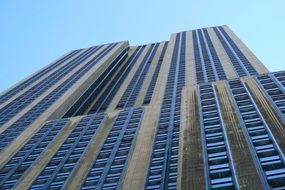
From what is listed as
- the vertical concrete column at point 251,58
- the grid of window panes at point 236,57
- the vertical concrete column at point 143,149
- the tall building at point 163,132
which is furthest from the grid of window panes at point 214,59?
the vertical concrete column at point 143,149

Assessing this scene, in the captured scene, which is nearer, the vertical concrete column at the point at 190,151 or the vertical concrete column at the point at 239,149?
the vertical concrete column at the point at 239,149

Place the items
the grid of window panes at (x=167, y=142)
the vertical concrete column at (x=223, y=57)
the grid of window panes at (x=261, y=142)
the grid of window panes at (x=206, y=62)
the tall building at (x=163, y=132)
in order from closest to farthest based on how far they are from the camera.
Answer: the grid of window panes at (x=261, y=142) < the tall building at (x=163, y=132) < the grid of window panes at (x=167, y=142) < the vertical concrete column at (x=223, y=57) < the grid of window panes at (x=206, y=62)

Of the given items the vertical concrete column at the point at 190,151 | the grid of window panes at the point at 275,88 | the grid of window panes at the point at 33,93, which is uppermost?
the grid of window panes at the point at 33,93

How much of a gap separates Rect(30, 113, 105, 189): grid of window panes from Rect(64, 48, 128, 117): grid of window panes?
30471 mm

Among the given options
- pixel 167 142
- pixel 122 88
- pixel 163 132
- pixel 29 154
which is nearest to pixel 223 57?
pixel 122 88

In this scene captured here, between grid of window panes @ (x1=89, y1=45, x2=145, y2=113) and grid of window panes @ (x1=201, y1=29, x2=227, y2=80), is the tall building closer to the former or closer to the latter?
grid of window panes @ (x1=201, y1=29, x2=227, y2=80)

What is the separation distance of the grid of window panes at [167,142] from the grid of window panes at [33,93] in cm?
3824

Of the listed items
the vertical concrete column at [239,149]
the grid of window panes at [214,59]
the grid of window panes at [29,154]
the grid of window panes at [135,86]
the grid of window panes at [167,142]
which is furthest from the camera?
the grid of window panes at [135,86]

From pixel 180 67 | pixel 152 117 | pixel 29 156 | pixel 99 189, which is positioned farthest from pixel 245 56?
pixel 99 189

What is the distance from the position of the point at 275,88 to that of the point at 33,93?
8122cm

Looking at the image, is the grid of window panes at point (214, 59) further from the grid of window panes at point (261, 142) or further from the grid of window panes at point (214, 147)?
the grid of window panes at point (214, 147)

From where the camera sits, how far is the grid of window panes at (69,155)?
70.4 m

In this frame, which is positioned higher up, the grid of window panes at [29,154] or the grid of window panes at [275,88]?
the grid of window panes at [275,88]

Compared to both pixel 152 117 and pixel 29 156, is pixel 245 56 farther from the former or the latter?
pixel 29 156
